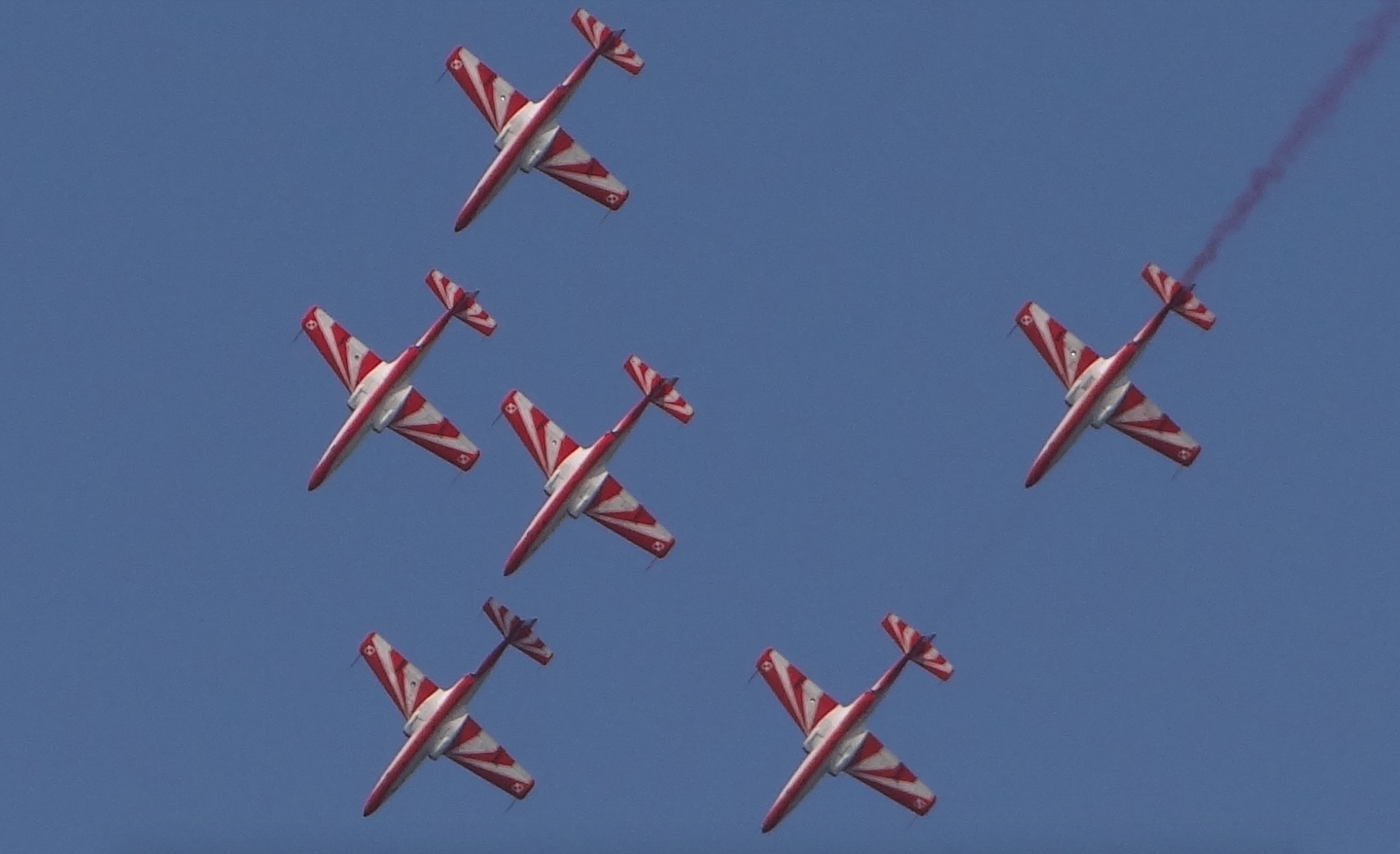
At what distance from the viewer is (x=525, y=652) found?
358ft

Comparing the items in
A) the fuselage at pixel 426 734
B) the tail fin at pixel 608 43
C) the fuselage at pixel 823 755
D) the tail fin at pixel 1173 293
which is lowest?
the fuselage at pixel 426 734

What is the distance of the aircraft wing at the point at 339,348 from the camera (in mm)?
112000

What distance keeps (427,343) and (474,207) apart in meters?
4.06

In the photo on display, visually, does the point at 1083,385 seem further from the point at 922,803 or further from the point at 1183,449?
the point at 922,803

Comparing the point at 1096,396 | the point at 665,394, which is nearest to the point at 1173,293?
the point at 1096,396

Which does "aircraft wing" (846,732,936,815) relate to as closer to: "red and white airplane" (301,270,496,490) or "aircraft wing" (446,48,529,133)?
"red and white airplane" (301,270,496,490)

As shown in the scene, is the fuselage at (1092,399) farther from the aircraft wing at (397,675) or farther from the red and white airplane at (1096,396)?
the aircraft wing at (397,675)

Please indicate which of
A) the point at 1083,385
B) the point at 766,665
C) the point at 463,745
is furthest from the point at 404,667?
the point at 1083,385

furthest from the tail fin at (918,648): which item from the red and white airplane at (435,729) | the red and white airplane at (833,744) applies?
Result: the red and white airplane at (435,729)

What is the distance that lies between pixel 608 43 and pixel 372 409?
473 inches

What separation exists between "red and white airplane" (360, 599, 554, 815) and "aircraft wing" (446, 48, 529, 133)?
15.0 meters

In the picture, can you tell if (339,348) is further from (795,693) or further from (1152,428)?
(1152,428)

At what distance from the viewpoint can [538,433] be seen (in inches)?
4405

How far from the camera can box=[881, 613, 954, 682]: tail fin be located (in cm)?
10794
